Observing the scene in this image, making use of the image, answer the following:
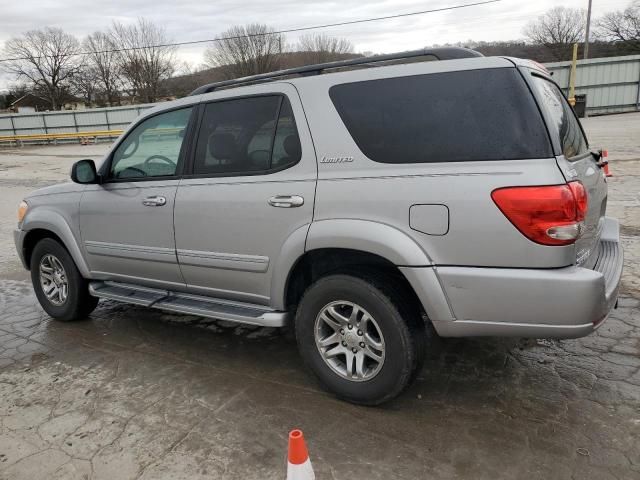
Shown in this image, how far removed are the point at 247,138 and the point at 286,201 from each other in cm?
61

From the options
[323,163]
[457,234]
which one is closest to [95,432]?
[323,163]

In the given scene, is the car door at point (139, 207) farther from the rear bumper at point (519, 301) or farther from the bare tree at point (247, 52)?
the bare tree at point (247, 52)

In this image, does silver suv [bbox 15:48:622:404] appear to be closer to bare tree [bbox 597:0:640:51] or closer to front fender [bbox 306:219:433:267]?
front fender [bbox 306:219:433:267]

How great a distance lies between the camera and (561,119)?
9.36ft

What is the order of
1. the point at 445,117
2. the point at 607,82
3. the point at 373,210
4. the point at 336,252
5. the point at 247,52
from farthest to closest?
the point at 247,52, the point at 607,82, the point at 336,252, the point at 373,210, the point at 445,117

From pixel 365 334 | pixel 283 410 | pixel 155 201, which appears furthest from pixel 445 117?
pixel 155 201

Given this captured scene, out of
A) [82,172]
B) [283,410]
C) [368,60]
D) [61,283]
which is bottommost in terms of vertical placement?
[283,410]

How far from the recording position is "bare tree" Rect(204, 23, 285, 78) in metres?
57.9

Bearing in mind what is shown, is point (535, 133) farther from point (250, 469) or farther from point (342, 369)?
point (250, 469)

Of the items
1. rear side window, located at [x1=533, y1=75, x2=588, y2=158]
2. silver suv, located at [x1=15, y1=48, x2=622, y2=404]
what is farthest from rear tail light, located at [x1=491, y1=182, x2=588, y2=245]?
rear side window, located at [x1=533, y1=75, x2=588, y2=158]

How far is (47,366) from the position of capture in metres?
3.86

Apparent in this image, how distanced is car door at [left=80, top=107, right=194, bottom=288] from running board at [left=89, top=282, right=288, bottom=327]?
0.08 meters

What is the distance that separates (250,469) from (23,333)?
3.03 metres

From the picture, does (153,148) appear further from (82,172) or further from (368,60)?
(368,60)
